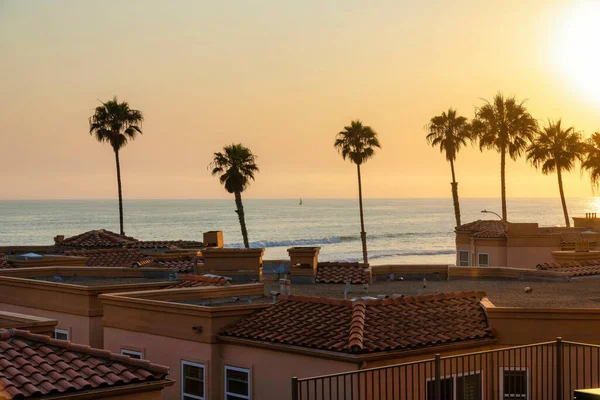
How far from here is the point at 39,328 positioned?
1711 centimetres

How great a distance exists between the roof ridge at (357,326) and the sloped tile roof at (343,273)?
9.09 meters

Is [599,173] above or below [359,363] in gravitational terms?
above

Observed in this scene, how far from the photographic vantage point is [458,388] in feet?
61.6

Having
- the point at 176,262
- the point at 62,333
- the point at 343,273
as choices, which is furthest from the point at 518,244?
the point at 62,333

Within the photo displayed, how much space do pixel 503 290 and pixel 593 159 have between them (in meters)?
59.3

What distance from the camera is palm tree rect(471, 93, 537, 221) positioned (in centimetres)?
8262

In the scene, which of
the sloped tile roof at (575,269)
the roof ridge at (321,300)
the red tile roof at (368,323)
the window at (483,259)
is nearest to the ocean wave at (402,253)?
the window at (483,259)

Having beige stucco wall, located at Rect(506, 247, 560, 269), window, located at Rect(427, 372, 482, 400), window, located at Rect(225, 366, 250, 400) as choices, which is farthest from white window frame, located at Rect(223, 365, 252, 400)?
beige stucco wall, located at Rect(506, 247, 560, 269)

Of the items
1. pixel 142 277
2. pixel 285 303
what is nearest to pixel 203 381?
pixel 285 303

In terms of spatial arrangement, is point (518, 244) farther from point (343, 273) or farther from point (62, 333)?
point (62, 333)

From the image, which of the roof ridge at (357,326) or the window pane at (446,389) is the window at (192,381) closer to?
the roof ridge at (357,326)

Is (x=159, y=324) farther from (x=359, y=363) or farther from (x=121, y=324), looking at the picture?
(x=359, y=363)

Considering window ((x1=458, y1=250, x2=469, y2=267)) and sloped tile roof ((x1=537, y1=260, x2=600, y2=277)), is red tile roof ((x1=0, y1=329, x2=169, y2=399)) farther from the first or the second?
window ((x1=458, y1=250, x2=469, y2=267))

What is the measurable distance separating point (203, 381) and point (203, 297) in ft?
11.3
